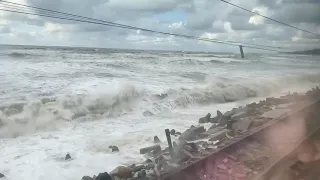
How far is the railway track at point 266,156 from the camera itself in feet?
12.2

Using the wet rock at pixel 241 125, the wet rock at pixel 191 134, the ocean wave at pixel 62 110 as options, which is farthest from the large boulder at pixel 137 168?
the ocean wave at pixel 62 110

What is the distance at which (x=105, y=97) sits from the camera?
34.1ft

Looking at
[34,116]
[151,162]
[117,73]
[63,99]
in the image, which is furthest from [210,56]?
[151,162]

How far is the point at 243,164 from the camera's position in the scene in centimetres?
431

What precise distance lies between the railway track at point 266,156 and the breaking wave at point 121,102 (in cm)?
464

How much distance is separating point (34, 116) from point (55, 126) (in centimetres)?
76

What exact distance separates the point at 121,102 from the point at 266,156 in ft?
20.1

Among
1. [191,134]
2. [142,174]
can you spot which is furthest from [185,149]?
[191,134]

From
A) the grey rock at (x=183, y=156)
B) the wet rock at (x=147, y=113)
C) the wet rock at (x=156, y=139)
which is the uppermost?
the wet rock at (x=147, y=113)

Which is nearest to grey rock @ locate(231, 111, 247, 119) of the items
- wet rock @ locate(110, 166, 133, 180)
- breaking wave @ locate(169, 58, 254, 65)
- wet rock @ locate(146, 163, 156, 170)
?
wet rock @ locate(146, 163, 156, 170)

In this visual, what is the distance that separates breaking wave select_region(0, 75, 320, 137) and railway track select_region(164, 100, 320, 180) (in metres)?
4.64

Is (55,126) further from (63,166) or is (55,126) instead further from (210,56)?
(210,56)

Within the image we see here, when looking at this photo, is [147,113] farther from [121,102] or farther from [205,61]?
[205,61]

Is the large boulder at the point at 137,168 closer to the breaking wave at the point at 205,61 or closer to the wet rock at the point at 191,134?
the wet rock at the point at 191,134
